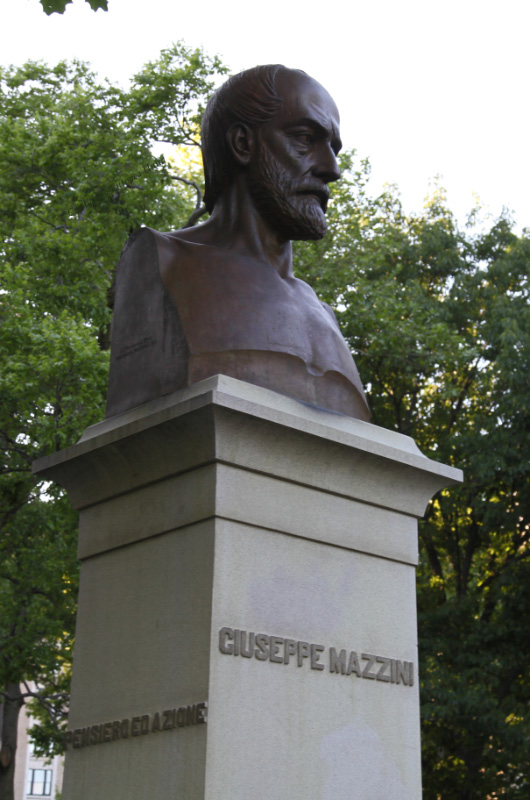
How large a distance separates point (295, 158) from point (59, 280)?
11866mm

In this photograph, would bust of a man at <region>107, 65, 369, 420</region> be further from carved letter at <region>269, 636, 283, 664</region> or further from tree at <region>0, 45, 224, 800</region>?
tree at <region>0, 45, 224, 800</region>

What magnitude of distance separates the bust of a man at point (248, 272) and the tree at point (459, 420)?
11952mm

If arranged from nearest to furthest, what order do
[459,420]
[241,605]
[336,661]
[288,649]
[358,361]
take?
[241,605]
[288,649]
[336,661]
[358,361]
[459,420]

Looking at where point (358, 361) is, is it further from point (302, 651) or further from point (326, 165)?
point (302, 651)

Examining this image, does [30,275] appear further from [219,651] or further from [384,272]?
[219,651]

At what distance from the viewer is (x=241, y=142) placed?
18.4 feet

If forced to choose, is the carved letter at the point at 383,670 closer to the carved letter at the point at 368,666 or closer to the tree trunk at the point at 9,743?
the carved letter at the point at 368,666

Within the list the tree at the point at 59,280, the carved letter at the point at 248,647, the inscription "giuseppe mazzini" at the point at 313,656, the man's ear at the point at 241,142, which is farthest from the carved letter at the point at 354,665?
the tree at the point at 59,280

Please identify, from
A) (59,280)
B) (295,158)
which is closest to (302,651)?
(295,158)

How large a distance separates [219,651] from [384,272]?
58.2 ft

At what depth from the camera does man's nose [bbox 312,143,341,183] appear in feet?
18.5

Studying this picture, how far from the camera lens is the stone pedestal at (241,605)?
175 inches

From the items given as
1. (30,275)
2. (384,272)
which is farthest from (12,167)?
(384,272)

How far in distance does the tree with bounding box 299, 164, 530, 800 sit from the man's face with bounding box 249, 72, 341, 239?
12102 millimetres
